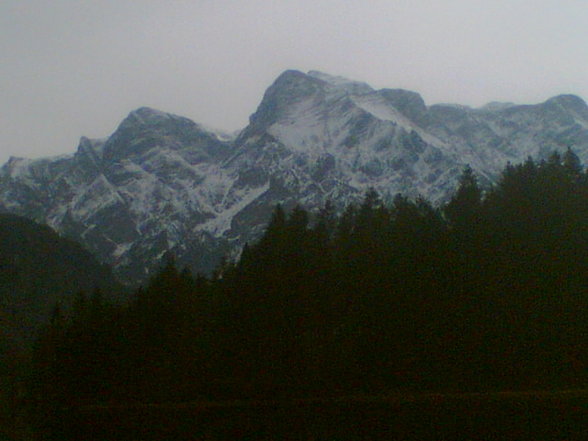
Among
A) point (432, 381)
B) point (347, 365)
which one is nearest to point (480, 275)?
point (432, 381)

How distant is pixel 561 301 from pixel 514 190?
9.93 metres

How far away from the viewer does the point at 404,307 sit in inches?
1965

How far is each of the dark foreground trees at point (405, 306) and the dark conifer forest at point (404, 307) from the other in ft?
0.28

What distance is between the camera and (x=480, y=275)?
48.6 meters

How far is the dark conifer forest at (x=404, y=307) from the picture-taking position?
46.1 m

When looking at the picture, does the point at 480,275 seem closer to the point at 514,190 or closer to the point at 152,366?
the point at 514,190

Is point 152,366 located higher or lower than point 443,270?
lower

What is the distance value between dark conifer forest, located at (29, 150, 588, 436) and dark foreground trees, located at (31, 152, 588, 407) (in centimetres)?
8

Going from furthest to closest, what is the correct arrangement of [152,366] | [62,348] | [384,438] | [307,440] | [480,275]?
[62,348], [152,366], [480,275], [307,440], [384,438]

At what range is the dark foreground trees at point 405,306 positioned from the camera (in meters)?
46.1

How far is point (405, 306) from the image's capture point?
49875 mm

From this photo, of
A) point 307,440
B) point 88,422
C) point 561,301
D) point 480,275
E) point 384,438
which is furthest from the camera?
point 88,422

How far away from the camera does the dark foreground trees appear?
151 feet

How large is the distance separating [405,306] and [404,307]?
0.30 ft
